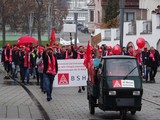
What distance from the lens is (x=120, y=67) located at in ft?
51.1

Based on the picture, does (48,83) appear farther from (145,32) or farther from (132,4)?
(132,4)

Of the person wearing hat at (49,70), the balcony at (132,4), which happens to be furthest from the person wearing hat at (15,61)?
the balcony at (132,4)

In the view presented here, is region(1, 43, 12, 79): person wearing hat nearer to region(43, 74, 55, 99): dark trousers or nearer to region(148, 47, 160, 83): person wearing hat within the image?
region(148, 47, 160, 83): person wearing hat

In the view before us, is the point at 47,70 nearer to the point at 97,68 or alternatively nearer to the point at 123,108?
the point at 97,68

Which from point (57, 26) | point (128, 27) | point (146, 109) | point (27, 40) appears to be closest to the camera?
point (146, 109)

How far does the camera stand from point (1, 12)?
62.5 meters

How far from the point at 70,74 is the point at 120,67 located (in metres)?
8.62

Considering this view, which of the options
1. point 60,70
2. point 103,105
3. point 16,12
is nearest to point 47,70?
point 60,70

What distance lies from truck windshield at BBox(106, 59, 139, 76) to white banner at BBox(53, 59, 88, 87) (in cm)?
831

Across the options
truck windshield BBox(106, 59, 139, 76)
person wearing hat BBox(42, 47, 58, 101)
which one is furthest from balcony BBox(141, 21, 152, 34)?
truck windshield BBox(106, 59, 139, 76)

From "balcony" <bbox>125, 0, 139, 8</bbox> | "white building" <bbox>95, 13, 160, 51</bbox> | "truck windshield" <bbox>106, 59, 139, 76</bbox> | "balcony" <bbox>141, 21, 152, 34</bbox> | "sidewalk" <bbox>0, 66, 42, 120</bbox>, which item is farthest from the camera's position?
"balcony" <bbox>125, 0, 139, 8</bbox>

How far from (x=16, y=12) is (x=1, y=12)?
4914 mm

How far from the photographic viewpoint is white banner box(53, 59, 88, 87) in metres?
23.8

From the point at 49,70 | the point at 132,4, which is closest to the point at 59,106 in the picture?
the point at 49,70
